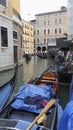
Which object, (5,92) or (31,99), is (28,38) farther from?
(31,99)

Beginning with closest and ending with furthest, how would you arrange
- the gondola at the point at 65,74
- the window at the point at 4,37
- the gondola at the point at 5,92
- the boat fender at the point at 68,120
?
the boat fender at the point at 68,120, the gondola at the point at 5,92, the gondola at the point at 65,74, the window at the point at 4,37

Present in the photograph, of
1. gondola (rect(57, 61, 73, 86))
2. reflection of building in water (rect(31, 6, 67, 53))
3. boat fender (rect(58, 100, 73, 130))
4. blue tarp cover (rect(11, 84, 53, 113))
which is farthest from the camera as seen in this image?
reflection of building in water (rect(31, 6, 67, 53))

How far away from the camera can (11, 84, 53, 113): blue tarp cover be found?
399 cm

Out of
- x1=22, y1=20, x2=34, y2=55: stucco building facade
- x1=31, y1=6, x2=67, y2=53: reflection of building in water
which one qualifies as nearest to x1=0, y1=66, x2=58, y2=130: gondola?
x1=22, y1=20, x2=34, y2=55: stucco building facade

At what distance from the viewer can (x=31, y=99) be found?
14.1 feet

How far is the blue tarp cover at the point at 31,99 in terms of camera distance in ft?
13.1

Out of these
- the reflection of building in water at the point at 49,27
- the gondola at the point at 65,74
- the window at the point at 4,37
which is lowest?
the gondola at the point at 65,74

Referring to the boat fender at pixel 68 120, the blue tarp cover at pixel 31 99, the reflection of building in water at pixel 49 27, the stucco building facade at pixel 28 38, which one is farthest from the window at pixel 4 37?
the reflection of building in water at pixel 49 27

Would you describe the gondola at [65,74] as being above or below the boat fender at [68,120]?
below

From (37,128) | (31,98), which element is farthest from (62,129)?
(31,98)

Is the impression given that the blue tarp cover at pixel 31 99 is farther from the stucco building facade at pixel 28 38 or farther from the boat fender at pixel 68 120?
the stucco building facade at pixel 28 38

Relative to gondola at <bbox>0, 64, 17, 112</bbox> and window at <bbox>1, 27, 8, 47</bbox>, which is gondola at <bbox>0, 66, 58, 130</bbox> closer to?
gondola at <bbox>0, 64, 17, 112</bbox>

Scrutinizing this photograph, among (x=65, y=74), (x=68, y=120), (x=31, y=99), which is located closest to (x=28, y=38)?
(x=65, y=74)

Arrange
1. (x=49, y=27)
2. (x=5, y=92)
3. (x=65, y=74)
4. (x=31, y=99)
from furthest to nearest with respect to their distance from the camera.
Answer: (x=49, y=27) → (x=65, y=74) → (x=5, y=92) → (x=31, y=99)
